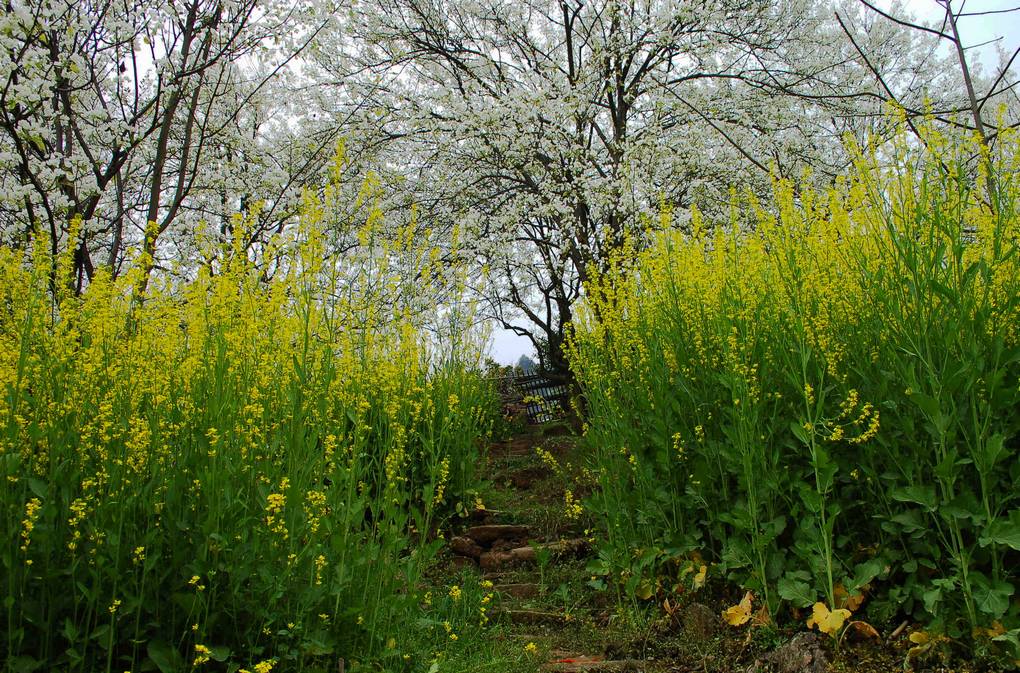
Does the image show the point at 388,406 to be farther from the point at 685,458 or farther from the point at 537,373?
the point at 537,373

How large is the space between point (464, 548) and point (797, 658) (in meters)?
2.79

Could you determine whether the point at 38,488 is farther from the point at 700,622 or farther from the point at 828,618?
the point at 828,618

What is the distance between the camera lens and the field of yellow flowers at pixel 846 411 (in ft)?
8.20

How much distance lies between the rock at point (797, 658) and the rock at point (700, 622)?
30 centimetres

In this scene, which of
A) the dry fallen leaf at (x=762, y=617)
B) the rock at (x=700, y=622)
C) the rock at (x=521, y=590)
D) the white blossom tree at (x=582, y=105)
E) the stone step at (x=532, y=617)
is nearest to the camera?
the dry fallen leaf at (x=762, y=617)

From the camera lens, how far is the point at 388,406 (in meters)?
3.41

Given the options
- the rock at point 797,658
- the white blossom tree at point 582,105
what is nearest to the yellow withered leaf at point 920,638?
the rock at point 797,658

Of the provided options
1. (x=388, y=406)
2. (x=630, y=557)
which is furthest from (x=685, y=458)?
(x=388, y=406)

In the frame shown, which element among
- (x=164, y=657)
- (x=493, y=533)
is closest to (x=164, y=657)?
(x=164, y=657)

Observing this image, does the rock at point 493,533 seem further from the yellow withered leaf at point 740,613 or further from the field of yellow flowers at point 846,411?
the yellow withered leaf at point 740,613

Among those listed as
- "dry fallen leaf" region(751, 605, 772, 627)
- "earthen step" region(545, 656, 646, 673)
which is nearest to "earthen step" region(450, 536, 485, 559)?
"earthen step" region(545, 656, 646, 673)

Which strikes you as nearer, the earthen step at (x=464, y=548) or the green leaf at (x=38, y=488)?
the green leaf at (x=38, y=488)

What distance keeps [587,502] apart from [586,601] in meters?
0.55

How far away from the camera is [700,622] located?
315 centimetres
